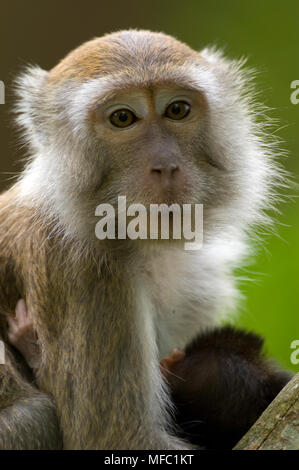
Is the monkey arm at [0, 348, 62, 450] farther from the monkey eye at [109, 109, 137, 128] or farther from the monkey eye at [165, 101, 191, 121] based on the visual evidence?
the monkey eye at [165, 101, 191, 121]

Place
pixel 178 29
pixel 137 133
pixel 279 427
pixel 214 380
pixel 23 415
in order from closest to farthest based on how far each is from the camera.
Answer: pixel 279 427, pixel 137 133, pixel 23 415, pixel 214 380, pixel 178 29

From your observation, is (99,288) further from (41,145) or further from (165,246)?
(41,145)

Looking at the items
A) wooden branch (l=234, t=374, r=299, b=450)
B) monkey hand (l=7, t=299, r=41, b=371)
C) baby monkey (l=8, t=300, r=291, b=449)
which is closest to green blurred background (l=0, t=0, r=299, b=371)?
baby monkey (l=8, t=300, r=291, b=449)

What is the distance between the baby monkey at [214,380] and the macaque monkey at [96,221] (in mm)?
132

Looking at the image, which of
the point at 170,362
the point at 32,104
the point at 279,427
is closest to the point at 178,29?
the point at 32,104

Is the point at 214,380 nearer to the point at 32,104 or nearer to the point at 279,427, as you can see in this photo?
the point at 279,427

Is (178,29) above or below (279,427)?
above

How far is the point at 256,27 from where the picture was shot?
12031 mm

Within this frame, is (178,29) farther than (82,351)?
Yes

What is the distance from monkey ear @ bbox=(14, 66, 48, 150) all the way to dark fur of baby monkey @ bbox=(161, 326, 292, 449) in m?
1.88

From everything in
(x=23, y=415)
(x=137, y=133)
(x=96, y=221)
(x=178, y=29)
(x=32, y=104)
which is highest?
(x=178, y=29)

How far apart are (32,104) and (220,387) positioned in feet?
7.89

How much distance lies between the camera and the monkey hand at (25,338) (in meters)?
5.28

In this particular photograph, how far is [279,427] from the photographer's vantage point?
418 centimetres
